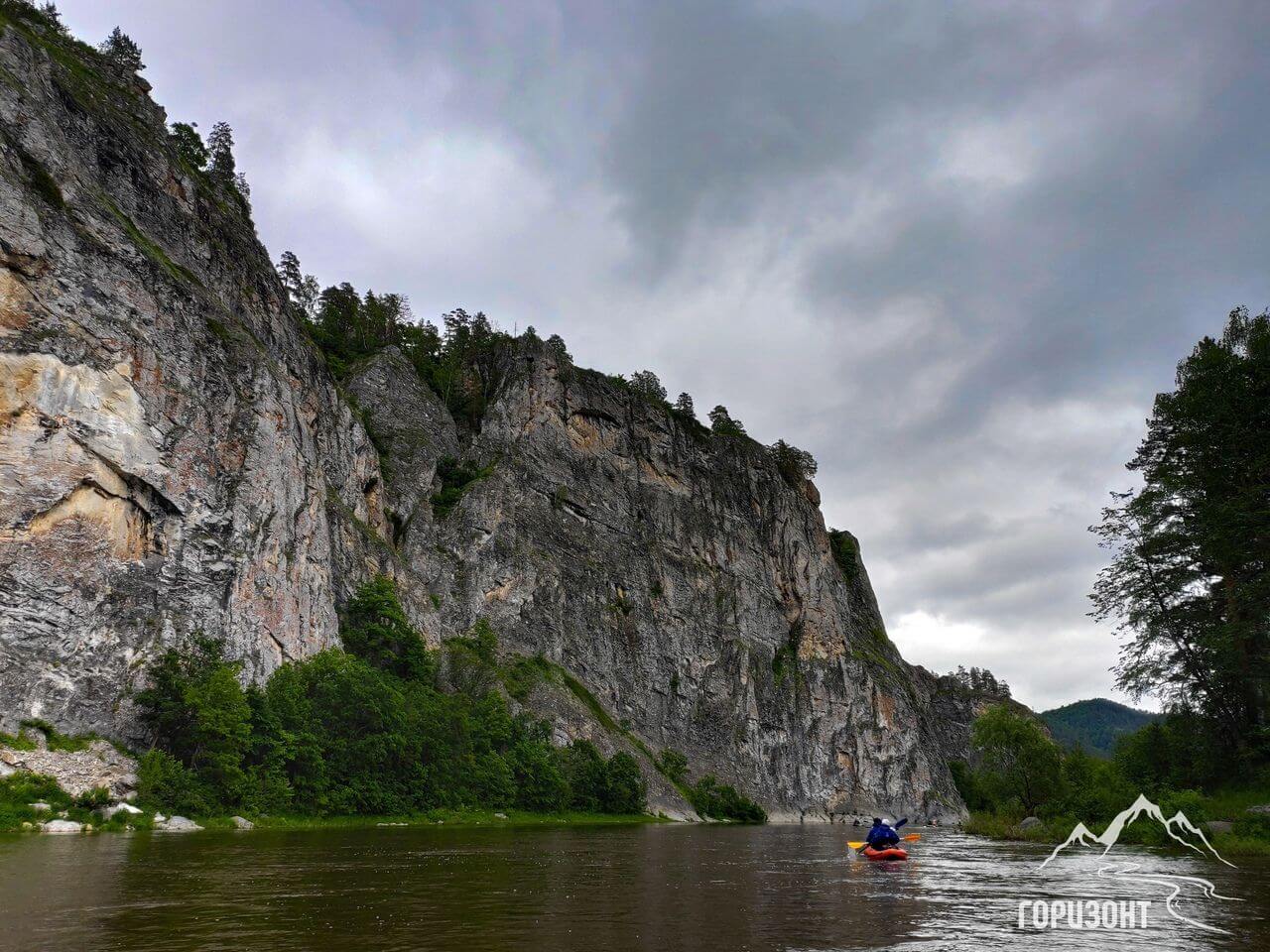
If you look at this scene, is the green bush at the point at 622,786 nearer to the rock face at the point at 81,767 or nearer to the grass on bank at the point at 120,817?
the grass on bank at the point at 120,817

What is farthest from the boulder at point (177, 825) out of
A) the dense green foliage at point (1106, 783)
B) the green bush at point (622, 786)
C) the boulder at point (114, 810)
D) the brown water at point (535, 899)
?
the dense green foliage at point (1106, 783)

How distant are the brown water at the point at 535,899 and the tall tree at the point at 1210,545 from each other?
32.4ft

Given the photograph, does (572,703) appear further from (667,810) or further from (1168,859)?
(1168,859)

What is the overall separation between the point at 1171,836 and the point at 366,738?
43.9 m

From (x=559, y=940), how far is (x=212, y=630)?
44.2 m

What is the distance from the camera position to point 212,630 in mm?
49062

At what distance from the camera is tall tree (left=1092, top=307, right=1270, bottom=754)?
3422 centimetres

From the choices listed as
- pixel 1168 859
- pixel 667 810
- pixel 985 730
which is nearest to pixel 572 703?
pixel 667 810

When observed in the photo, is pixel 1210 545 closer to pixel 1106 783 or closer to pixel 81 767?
pixel 1106 783

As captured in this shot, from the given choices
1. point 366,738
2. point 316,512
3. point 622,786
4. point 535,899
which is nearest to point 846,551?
point 622,786

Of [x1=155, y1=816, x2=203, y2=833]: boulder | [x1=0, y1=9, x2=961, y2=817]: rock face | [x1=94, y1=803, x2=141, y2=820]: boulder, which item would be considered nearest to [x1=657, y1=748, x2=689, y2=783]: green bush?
[x1=0, y1=9, x2=961, y2=817]: rock face

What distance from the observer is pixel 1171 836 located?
34844mm

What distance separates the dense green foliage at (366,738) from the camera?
139 feet

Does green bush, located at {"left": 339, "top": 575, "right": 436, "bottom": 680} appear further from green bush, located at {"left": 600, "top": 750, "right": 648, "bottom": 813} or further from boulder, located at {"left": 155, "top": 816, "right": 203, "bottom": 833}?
boulder, located at {"left": 155, "top": 816, "right": 203, "bottom": 833}
